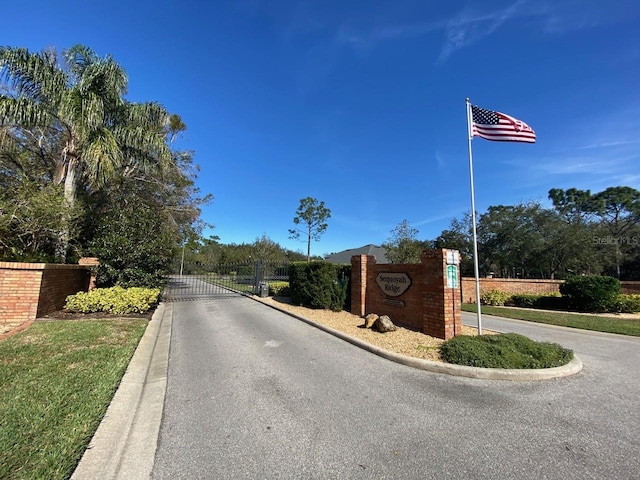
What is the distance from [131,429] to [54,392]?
129cm

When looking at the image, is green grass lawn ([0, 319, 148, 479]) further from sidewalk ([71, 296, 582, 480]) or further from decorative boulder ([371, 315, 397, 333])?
decorative boulder ([371, 315, 397, 333])

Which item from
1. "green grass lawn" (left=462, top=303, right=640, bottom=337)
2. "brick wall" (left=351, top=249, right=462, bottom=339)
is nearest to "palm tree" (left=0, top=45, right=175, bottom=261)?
"brick wall" (left=351, top=249, right=462, bottom=339)

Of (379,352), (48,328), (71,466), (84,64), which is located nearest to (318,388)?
(379,352)

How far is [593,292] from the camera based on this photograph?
12172mm

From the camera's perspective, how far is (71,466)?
2477mm

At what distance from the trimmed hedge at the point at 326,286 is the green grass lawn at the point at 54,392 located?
5.75 m

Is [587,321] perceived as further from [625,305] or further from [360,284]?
[360,284]

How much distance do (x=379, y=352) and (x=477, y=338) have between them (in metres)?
1.97

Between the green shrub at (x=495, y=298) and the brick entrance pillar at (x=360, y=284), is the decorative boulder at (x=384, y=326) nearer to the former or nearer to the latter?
the brick entrance pillar at (x=360, y=284)

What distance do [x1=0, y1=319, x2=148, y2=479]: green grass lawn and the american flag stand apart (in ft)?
28.6

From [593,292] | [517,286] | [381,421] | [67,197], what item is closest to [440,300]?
[381,421]

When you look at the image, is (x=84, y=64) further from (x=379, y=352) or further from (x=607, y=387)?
(x=607, y=387)

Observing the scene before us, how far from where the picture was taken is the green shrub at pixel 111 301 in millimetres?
8648

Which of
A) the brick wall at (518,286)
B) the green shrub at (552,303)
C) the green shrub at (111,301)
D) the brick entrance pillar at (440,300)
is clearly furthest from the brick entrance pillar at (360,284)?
the green shrub at (552,303)
